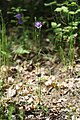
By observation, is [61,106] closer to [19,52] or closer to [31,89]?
[31,89]

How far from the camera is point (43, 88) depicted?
332 cm

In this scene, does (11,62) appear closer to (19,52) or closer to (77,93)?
(19,52)

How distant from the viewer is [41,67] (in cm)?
377

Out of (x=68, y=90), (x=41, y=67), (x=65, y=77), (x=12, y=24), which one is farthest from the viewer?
(x=12, y=24)

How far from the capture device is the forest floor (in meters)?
2.96

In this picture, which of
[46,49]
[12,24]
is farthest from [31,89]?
[12,24]

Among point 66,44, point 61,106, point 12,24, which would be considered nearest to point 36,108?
point 61,106

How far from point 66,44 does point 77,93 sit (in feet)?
3.26

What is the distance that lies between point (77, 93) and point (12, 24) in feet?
6.84

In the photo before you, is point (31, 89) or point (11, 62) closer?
point (31, 89)

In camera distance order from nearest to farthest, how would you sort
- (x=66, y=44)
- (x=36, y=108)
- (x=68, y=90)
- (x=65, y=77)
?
(x=36, y=108) < (x=68, y=90) < (x=65, y=77) < (x=66, y=44)

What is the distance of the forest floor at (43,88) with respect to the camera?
9.73 ft

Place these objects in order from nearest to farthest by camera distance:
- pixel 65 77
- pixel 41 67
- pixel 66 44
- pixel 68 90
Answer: pixel 68 90 < pixel 65 77 < pixel 41 67 < pixel 66 44

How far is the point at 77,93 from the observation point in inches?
123
